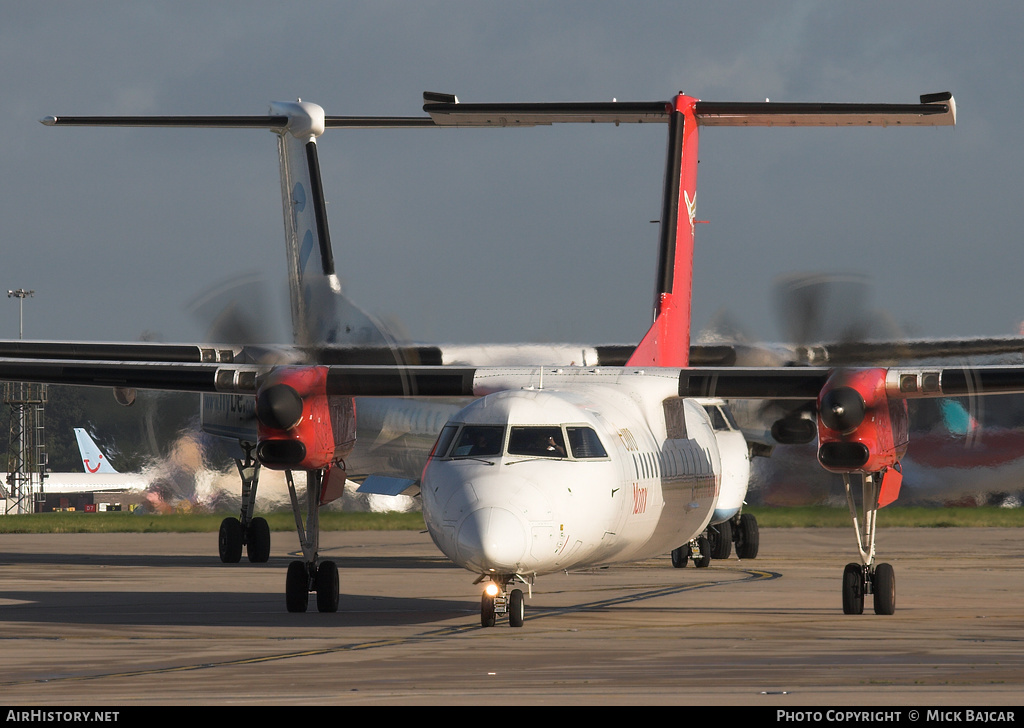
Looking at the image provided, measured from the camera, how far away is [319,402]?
15.5 metres

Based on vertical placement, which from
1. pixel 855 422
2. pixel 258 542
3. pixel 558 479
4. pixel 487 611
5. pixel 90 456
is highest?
pixel 90 456

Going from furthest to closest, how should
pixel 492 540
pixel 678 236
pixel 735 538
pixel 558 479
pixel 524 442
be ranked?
pixel 735 538
pixel 678 236
pixel 524 442
pixel 558 479
pixel 492 540

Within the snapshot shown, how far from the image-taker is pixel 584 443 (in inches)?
530

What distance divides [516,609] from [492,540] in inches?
57.9

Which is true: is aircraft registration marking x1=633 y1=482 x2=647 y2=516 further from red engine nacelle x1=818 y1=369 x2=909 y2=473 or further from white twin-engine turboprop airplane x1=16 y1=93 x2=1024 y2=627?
red engine nacelle x1=818 y1=369 x2=909 y2=473

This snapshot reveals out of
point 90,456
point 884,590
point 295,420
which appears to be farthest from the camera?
point 90,456

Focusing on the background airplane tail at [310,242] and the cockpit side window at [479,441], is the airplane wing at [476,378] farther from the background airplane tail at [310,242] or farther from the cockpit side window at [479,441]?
the background airplane tail at [310,242]

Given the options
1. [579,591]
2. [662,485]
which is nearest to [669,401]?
[662,485]

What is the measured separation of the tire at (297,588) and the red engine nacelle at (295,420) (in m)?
1.14

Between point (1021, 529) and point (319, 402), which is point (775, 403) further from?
point (1021, 529)

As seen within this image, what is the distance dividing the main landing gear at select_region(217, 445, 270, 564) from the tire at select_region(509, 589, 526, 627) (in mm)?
13104

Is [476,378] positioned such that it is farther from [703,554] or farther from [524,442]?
[703,554]

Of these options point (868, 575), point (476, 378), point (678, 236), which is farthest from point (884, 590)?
point (678, 236)

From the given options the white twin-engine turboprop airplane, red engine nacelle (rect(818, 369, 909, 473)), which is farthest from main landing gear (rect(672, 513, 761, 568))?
red engine nacelle (rect(818, 369, 909, 473))
